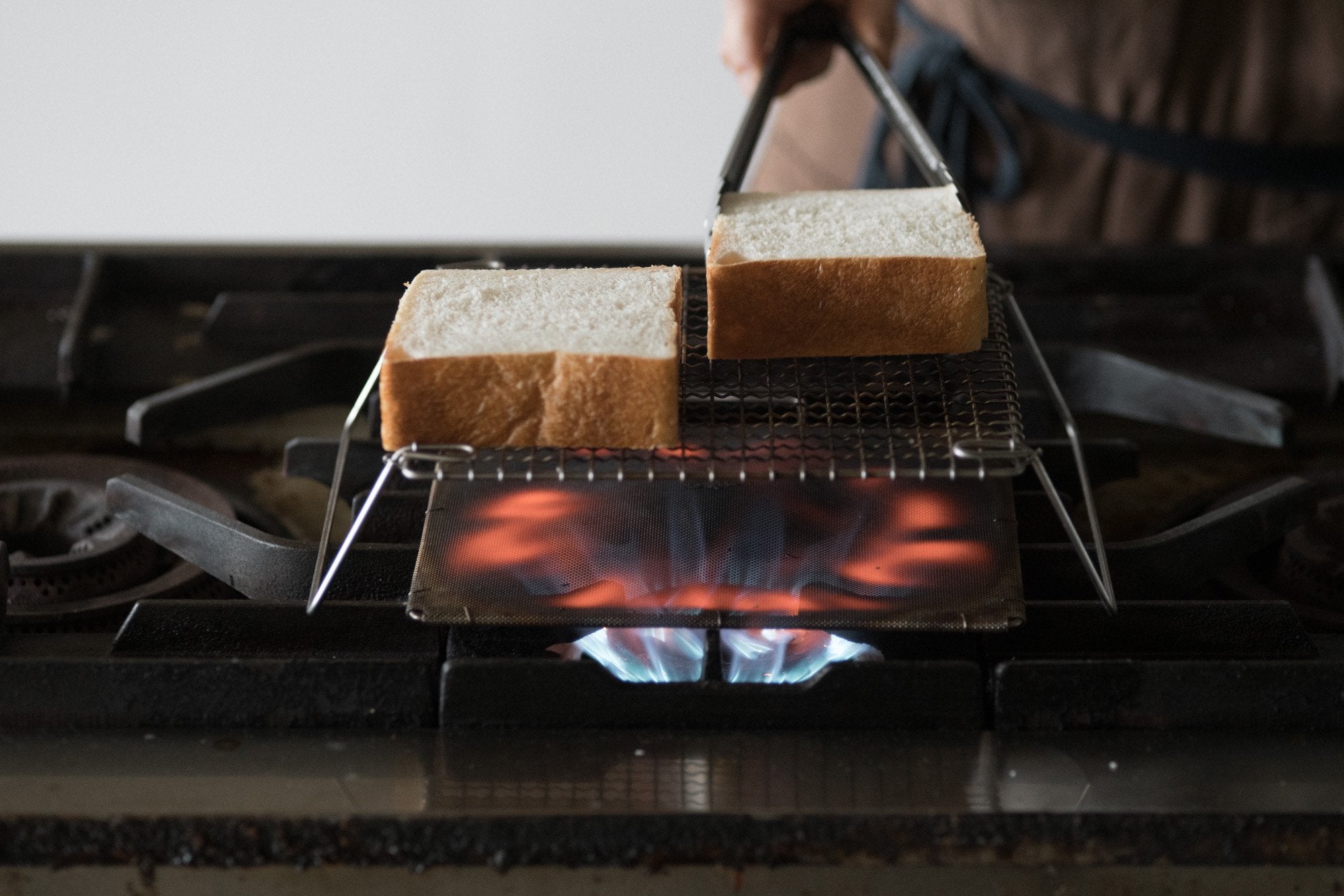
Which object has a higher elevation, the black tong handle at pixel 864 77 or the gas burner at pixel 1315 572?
the black tong handle at pixel 864 77

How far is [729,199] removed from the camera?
1.06m

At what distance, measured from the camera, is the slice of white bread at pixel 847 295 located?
0.92 m

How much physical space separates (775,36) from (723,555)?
76 cm

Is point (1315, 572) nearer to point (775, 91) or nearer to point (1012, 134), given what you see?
point (775, 91)

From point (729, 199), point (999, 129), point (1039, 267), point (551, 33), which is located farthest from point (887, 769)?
point (551, 33)

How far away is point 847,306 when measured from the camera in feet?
3.06

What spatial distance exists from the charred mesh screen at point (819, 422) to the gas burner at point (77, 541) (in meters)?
0.35

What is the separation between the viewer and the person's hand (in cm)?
143

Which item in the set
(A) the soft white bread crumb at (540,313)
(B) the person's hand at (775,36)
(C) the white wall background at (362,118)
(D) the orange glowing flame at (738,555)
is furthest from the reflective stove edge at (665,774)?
(C) the white wall background at (362,118)

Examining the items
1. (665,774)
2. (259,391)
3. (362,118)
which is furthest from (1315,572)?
(362,118)

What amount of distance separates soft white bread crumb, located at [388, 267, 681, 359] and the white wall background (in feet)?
7.06

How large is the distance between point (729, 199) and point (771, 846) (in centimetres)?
54

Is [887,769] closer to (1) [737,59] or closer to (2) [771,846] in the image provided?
(2) [771,846]

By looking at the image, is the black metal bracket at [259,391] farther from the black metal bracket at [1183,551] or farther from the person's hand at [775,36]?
the black metal bracket at [1183,551]
